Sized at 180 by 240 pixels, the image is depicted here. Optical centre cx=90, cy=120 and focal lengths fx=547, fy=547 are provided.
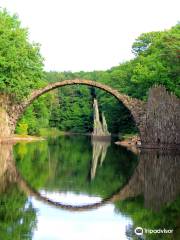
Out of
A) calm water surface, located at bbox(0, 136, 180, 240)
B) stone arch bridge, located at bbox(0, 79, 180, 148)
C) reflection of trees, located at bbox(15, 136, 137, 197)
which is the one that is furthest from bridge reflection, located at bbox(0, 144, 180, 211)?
stone arch bridge, located at bbox(0, 79, 180, 148)

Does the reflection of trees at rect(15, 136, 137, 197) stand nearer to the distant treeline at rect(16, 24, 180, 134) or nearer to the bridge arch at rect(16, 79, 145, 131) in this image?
the distant treeline at rect(16, 24, 180, 134)

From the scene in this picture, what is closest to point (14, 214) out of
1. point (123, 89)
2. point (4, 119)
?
point (4, 119)

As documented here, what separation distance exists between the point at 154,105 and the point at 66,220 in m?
25.4

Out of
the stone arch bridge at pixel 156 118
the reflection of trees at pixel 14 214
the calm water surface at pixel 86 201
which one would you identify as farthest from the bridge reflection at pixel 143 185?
the stone arch bridge at pixel 156 118

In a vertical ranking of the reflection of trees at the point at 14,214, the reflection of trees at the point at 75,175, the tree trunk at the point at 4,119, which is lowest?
the reflection of trees at the point at 75,175

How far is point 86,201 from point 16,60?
2696cm

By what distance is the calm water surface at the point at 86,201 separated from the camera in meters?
9.77

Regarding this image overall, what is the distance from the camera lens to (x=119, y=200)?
44.9 ft

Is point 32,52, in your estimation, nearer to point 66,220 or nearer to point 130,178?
point 130,178

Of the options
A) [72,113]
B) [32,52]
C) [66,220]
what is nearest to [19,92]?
[32,52]

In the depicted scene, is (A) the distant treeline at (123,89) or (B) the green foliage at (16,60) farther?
(A) the distant treeline at (123,89)

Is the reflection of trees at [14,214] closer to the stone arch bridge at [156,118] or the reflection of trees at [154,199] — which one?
the reflection of trees at [154,199]

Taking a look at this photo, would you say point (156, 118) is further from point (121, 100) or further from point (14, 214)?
point (14, 214)

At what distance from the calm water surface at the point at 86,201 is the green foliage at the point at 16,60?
17503 mm
